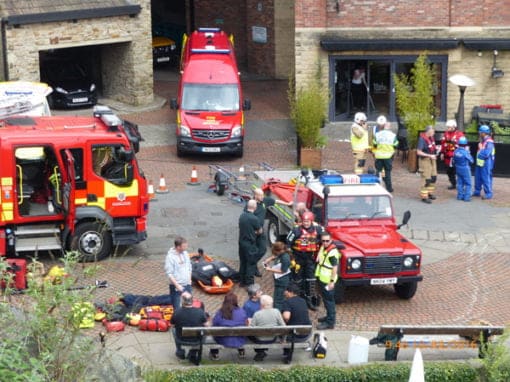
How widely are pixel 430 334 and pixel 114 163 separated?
7290 mm

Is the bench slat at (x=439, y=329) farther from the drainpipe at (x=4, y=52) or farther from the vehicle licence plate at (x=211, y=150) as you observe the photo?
the drainpipe at (x=4, y=52)

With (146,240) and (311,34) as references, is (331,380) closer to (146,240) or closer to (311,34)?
(146,240)

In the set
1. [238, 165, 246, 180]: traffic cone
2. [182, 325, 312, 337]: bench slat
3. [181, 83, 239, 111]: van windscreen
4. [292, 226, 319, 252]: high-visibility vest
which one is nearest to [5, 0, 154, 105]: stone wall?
[181, 83, 239, 111]: van windscreen

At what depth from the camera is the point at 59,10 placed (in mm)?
33969

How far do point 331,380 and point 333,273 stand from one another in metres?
2.50

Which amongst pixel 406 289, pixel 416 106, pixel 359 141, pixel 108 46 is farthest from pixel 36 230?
pixel 108 46

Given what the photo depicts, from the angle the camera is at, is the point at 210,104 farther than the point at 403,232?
Yes

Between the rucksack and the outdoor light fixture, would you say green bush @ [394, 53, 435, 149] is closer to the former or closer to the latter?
the outdoor light fixture

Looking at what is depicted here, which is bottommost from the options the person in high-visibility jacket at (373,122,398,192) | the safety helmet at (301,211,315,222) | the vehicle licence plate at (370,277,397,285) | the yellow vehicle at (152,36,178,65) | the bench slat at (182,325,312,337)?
the bench slat at (182,325,312,337)

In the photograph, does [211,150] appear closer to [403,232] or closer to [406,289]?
[403,232]

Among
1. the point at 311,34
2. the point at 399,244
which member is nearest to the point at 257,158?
the point at 311,34

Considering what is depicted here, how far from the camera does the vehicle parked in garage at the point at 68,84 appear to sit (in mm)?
34875

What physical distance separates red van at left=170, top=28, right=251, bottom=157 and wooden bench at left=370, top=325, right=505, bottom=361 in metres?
13.9

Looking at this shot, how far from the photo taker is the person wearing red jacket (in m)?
Answer: 26.7
